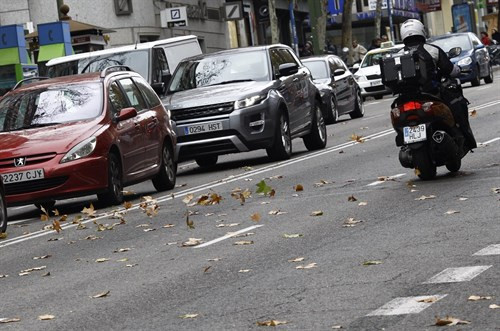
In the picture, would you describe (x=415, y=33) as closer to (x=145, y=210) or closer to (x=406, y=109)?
(x=406, y=109)

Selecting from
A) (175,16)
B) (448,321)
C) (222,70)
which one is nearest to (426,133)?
(222,70)

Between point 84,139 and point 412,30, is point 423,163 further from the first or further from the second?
point 84,139

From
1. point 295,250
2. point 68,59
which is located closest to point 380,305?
point 295,250

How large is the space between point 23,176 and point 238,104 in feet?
18.4

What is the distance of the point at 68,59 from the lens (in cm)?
2767

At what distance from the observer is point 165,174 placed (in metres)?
20.0

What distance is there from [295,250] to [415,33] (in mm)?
5597

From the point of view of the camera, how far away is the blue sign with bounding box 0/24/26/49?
1342 inches

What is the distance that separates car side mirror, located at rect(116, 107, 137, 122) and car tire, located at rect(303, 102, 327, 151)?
6686 millimetres

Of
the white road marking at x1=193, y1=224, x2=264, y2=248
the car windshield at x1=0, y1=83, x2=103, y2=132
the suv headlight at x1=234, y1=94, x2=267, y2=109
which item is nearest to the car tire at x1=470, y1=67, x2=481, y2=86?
the suv headlight at x1=234, y1=94, x2=267, y2=109

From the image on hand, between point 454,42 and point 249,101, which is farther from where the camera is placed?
point 454,42

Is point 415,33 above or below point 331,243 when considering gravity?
above

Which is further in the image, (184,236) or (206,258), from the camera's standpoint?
(184,236)

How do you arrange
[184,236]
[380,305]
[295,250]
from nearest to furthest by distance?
[380,305]
[295,250]
[184,236]
